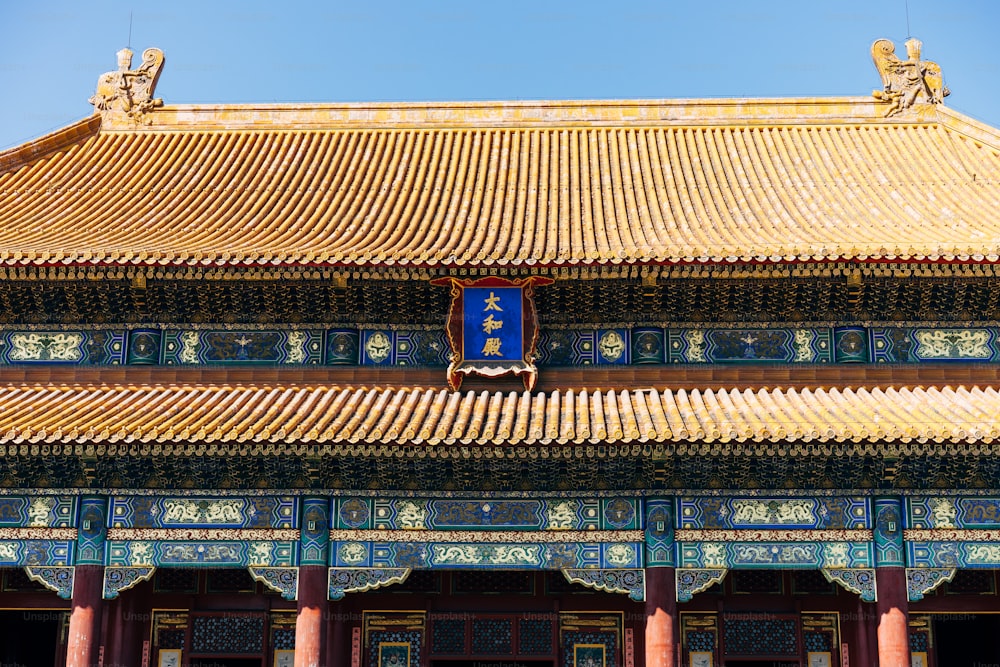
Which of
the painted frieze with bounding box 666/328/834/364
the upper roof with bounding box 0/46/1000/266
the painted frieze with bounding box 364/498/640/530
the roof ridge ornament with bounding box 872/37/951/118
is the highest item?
the roof ridge ornament with bounding box 872/37/951/118

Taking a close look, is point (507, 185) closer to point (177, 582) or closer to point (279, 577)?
point (279, 577)

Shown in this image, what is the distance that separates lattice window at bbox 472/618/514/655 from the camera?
1271 centimetres

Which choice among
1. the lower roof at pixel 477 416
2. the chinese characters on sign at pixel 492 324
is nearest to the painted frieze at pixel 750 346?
the lower roof at pixel 477 416

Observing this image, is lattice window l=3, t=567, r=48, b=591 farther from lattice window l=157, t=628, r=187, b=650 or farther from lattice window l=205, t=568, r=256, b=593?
lattice window l=205, t=568, r=256, b=593

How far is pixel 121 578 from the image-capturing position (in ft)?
38.1

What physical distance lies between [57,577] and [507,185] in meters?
7.76

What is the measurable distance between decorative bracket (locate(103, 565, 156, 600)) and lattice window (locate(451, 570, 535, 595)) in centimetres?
338

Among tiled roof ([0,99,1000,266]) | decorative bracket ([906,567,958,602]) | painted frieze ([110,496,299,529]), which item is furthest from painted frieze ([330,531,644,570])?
tiled roof ([0,99,1000,266])

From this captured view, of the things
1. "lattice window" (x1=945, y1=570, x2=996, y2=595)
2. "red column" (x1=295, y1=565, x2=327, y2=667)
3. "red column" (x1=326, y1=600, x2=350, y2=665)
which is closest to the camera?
"red column" (x1=295, y1=565, x2=327, y2=667)

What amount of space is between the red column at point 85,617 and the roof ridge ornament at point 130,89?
8.46 m

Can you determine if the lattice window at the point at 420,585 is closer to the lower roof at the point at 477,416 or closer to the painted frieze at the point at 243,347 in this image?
the lower roof at the point at 477,416

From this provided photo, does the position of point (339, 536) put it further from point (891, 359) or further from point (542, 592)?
point (891, 359)

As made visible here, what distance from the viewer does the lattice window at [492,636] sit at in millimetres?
12711

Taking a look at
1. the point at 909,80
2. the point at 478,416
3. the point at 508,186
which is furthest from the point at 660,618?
the point at 909,80
